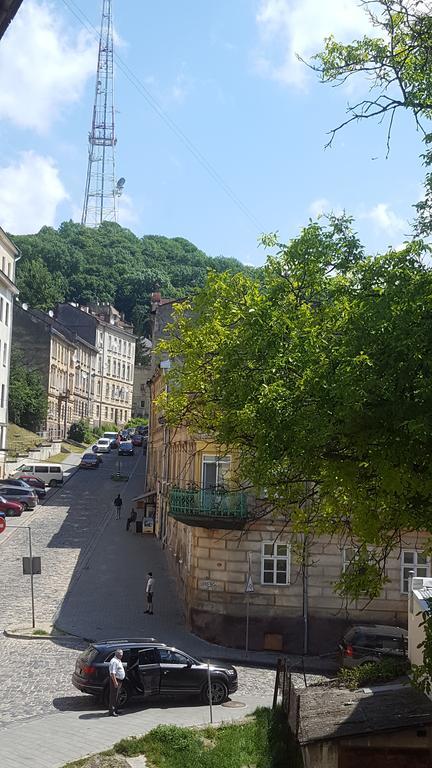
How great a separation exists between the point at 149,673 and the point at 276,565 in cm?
954

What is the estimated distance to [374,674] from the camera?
16922mm

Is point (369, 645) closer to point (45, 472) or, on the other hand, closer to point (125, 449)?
point (45, 472)

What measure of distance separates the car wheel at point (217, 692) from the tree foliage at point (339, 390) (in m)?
6.91

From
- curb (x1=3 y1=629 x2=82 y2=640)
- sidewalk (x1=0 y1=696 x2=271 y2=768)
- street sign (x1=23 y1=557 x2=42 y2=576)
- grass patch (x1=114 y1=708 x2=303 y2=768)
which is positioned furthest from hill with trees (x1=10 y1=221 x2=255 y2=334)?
grass patch (x1=114 y1=708 x2=303 y2=768)

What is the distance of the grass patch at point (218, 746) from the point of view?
14016mm

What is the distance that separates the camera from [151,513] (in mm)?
54812

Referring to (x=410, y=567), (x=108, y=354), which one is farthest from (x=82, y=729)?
(x=108, y=354)

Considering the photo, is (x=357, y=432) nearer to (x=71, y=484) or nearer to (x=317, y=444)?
(x=317, y=444)

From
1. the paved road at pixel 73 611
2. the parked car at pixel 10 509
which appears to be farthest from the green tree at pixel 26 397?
the parked car at pixel 10 509

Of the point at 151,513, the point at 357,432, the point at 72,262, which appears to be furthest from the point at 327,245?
the point at 72,262

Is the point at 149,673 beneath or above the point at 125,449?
beneath

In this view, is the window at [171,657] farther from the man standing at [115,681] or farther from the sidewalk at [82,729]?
the man standing at [115,681]

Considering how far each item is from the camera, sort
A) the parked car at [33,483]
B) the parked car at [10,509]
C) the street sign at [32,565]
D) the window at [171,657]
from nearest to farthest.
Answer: the window at [171,657]
the street sign at [32,565]
the parked car at [10,509]
the parked car at [33,483]

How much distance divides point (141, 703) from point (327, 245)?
1053 centimetres
